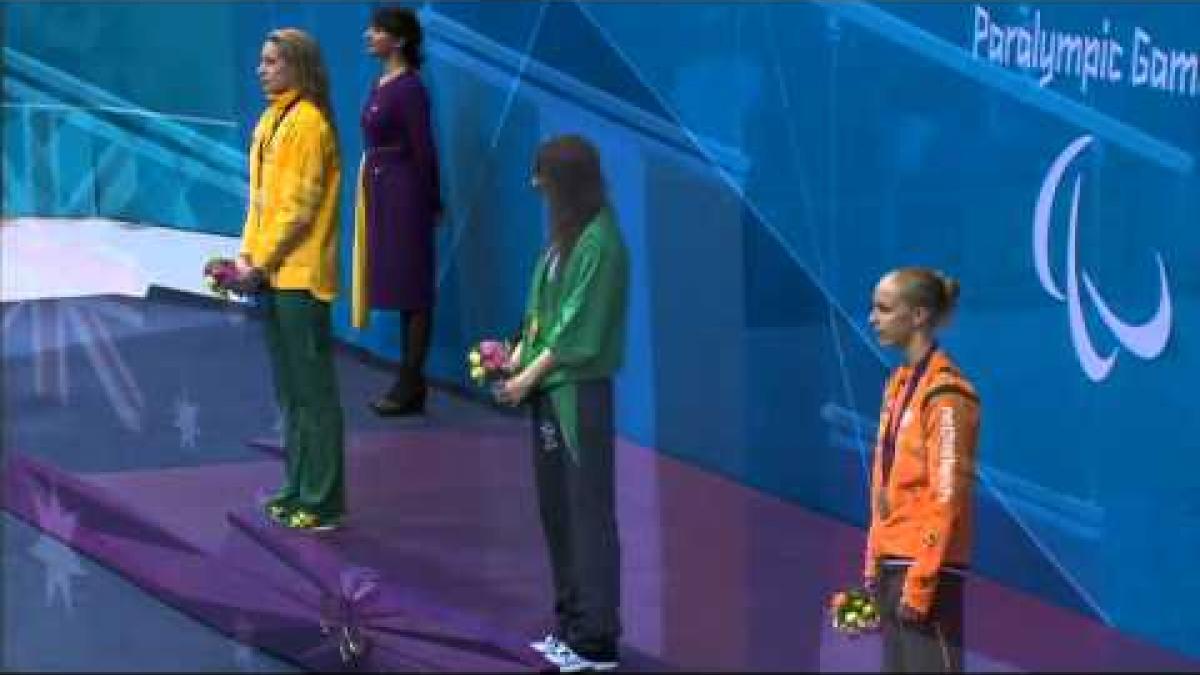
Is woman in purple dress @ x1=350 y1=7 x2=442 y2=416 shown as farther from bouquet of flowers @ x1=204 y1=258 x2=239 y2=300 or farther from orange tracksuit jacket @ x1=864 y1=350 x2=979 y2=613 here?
orange tracksuit jacket @ x1=864 y1=350 x2=979 y2=613

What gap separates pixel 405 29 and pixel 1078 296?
11.7ft

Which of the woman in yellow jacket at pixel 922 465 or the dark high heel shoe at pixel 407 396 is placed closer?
the woman in yellow jacket at pixel 922 465

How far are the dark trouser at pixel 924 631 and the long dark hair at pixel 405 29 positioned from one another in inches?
186

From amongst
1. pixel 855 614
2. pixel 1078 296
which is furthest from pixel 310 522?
pixel 855 614

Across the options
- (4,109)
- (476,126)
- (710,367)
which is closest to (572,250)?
(4,109)

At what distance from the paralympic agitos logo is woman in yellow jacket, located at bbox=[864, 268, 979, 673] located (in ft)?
5.12

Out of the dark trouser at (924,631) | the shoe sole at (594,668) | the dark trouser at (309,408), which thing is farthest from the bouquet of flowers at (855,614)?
the dark trouser at (309,408)

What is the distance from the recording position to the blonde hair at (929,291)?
14.8 feet

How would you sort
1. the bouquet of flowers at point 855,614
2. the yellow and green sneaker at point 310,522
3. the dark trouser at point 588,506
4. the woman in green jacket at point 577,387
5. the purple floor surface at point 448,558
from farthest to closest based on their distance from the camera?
the yellow and green sneaker at point 310,522, the dark trouser at point 588,506, the woman in green jacket at point 577,387, the purple floor surface at point 448,558, the bouquet of flowers at point 855,614

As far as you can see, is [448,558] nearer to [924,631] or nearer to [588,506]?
→ [588,506]

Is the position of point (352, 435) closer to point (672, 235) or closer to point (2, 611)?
point (672, 235)

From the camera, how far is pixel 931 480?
14.6 ft

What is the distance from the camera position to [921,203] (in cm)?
677

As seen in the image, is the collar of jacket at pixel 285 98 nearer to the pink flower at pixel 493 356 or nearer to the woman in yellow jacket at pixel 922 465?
the pink flower at pixel 493 356
